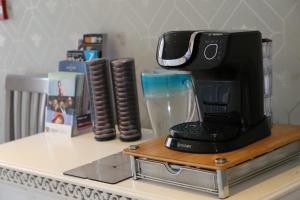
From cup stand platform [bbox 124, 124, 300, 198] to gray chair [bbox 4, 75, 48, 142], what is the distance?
0.97 metres

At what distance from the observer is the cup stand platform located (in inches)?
42.2

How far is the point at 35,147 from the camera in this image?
65.9 inches

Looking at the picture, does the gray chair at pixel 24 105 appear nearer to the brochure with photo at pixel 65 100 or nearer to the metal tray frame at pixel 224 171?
the brochure with photo at pixel 65 100

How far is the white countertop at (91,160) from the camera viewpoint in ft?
3.65

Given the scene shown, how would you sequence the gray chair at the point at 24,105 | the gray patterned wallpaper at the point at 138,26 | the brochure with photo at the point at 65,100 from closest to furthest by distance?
the gray patterned wallpaper at the point at 138,26 → the brochure with photo at the point at 65,100 → the gray chair at the point at 24,105

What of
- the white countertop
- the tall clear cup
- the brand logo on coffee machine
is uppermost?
the tall clear cup

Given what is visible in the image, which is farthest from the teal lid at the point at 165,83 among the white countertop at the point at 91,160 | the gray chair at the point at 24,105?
the gray chair at the point at 24,105

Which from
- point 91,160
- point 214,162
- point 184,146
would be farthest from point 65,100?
point 214,162

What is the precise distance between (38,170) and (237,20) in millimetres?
712

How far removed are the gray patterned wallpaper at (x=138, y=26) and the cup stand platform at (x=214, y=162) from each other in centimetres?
23

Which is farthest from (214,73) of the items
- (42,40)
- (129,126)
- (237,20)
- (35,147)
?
(42,40)

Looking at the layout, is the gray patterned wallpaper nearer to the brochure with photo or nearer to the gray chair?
the gray chair

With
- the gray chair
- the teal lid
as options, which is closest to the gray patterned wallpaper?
the gray chair

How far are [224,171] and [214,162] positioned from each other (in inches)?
1.1
